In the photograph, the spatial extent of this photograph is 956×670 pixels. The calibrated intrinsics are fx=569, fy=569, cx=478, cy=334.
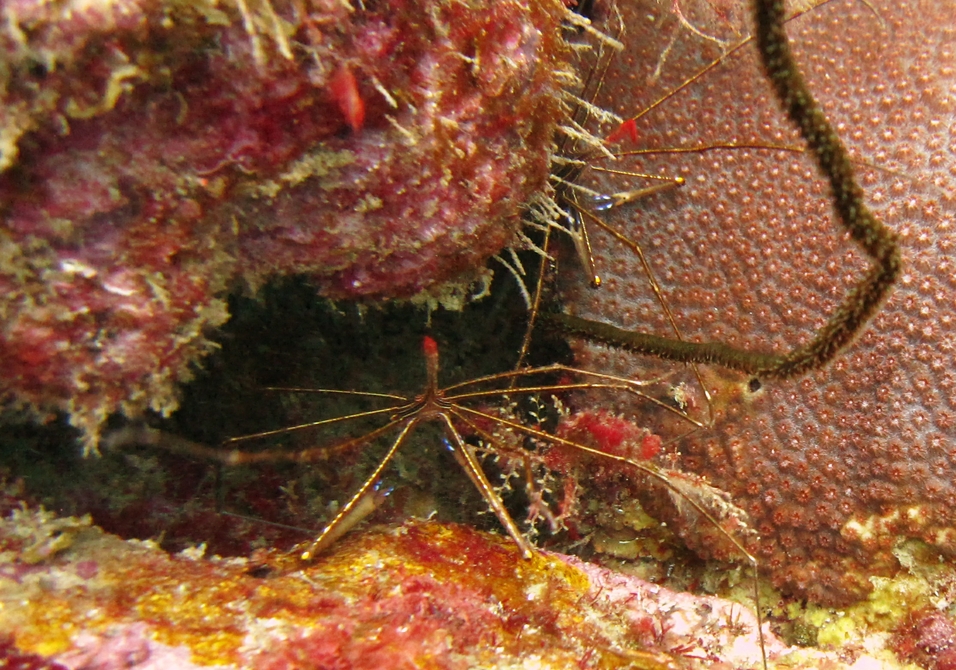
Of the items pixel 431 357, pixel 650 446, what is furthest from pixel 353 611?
pixel 650 446

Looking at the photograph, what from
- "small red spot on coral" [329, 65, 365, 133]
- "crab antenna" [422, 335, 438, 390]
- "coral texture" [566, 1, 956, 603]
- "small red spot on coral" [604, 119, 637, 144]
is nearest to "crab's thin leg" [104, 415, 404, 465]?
"crab antenna" [422, 335, 438, 390]

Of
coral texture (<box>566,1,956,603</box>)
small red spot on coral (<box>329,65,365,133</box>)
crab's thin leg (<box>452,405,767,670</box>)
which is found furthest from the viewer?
coral texture (<box>566,1,956,603</box>)

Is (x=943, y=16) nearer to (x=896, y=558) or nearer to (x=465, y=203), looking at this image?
(x=896, y=558)

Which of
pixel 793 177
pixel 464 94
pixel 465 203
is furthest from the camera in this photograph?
pixel 793 177

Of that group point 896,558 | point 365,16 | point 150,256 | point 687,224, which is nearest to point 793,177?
point 687,224

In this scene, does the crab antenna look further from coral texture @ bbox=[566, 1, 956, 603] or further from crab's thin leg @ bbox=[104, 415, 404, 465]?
coral texture @ bbox=[566, 1, 956, 603]

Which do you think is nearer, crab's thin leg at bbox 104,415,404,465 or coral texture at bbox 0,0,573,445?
coral texture at bbox 0,0,573,445

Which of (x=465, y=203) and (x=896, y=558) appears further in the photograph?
(x=896, y=558)
